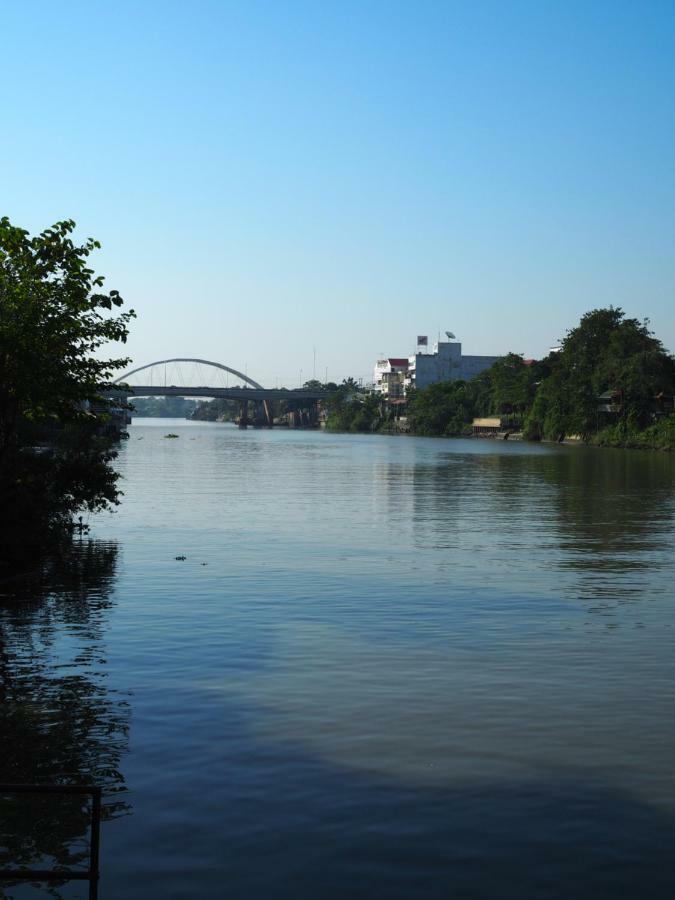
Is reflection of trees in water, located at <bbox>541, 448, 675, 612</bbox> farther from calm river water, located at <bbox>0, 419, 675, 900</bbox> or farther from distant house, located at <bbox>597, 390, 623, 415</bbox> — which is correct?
distant house, located at <bbox>597, 390, 623, 415</bbox>

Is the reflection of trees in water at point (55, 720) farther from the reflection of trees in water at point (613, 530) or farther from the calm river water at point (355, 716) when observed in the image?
the reflection of trees in water at point (613, 530)

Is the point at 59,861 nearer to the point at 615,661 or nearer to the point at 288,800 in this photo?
the point at 288,800

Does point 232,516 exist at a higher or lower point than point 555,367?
lower

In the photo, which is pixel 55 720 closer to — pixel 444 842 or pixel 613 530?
pixel 444 842

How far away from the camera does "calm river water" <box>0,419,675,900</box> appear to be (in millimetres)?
11273

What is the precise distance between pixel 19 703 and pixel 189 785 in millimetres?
4993

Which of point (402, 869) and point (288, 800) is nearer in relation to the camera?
point (402, 869)

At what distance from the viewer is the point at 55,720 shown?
16.2 meters

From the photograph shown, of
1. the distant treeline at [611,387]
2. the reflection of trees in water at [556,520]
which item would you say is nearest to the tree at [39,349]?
the reflection of trees in water at [556,520]

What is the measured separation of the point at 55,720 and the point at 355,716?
4545mm

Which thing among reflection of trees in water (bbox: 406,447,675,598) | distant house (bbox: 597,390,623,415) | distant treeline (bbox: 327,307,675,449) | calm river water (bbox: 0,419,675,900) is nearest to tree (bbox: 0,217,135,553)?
calm river water (bbox: 0,419,675,900)

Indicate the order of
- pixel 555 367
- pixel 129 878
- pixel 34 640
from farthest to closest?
pixel 555 367 → pixel 34 640 → pixel 129 878

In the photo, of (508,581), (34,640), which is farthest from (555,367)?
(34,640)

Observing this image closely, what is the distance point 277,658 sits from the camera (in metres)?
20.5
